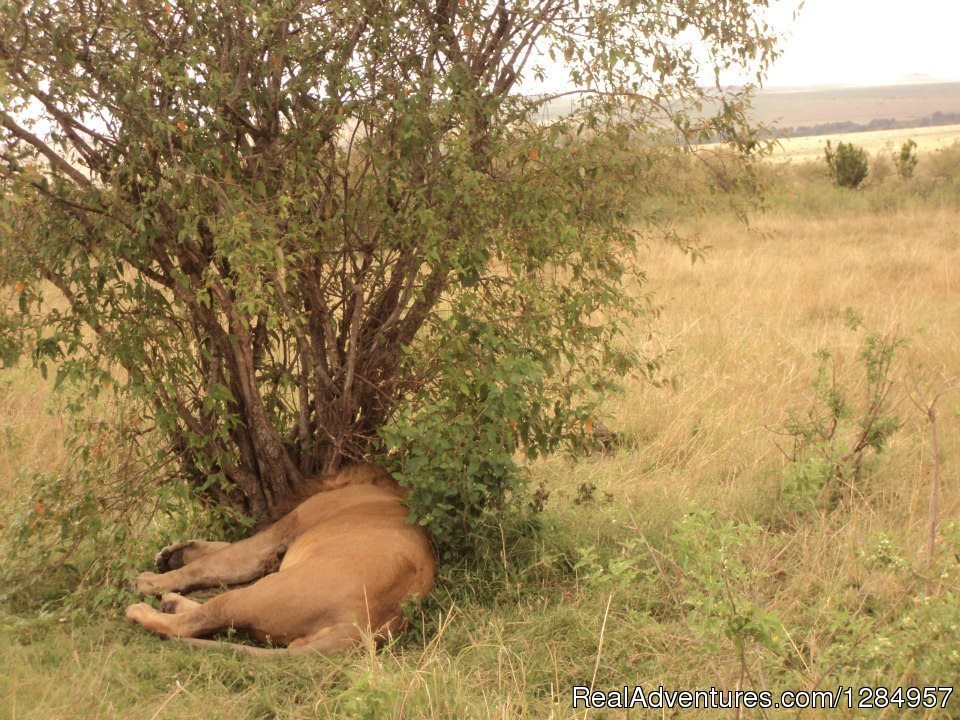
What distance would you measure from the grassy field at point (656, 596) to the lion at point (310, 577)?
114 millimetres

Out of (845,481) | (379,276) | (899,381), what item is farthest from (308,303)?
(899,381)

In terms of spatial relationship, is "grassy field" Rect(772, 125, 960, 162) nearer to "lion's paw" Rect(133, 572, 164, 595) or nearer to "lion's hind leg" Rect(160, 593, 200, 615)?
"lion's paw" Rect(133, 572, 164, 595)

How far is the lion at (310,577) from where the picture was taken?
3.85 metres

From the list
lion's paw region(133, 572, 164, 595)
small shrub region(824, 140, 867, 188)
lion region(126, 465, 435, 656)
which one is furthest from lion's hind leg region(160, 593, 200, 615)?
small shrub region(824, 140, 867, 188)

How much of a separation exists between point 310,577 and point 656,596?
54.8 inches

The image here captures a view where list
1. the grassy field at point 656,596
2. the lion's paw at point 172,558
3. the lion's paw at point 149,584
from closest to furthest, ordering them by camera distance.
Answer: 1. the grassy field at point 656,596
2. the lion's paw at point 149,584
3. the lion's paw at point 172,558

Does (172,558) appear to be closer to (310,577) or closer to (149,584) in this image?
(149,584)

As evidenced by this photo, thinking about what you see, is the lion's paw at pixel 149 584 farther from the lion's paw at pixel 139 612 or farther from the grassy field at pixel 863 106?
the grassy field at pixel 863 106

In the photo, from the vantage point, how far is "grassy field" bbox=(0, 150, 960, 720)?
3.19 m

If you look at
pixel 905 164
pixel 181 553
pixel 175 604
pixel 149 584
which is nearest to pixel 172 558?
pixel 181 553

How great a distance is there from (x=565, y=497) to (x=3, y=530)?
2856 mm

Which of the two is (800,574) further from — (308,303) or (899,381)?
(899,381)

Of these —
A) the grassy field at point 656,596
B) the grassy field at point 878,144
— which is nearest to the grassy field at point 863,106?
the grassy field at point 878,144

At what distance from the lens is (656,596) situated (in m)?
4.10
